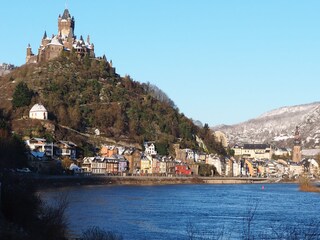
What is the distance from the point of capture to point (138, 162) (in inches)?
4190

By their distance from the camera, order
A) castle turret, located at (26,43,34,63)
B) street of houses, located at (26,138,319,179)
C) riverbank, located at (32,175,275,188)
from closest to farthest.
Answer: riverbank, located at (32,175,275,188), street of houses, located at (26,138,319,179), castle turret, located at (26,43,34,63)

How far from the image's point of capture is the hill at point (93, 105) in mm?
104569

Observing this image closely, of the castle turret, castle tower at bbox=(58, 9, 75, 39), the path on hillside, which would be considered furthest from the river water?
the castle turret

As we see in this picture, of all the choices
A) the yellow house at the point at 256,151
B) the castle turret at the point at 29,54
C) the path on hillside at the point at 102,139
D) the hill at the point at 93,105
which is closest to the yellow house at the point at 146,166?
the path on hillside at the point at 102,139

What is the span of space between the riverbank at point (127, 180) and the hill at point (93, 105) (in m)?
9.31

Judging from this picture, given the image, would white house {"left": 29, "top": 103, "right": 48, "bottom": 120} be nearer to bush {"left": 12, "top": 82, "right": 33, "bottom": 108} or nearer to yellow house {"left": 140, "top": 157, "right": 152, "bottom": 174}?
bush {"left": 12, "top": 82, "right": 33, "bottom": 108}

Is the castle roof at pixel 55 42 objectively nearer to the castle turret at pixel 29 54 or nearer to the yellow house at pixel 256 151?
the castle turret at pixel 29 54

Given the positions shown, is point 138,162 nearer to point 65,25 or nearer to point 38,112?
point 38,112

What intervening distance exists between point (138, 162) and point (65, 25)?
104 ft

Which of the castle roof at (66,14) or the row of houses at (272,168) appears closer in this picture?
the castle roof at (66,14)

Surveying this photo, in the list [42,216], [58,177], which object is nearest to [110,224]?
[42,216]

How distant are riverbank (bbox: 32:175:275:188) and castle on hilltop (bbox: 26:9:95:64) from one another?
3026 centimetres

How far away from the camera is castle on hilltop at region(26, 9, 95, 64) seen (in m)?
122

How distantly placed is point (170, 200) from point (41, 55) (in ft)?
225
